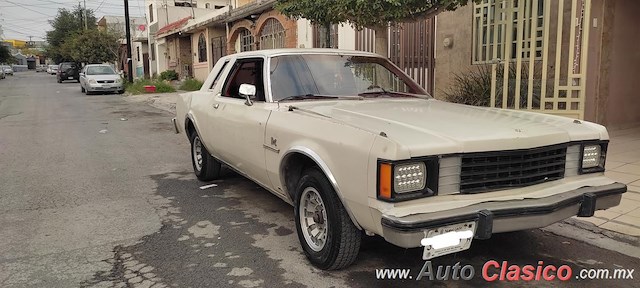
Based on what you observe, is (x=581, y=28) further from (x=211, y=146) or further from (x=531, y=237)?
(x=211, y=146)

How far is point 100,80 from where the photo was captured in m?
23.8

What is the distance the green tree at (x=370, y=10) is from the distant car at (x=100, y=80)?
A: 1821cm

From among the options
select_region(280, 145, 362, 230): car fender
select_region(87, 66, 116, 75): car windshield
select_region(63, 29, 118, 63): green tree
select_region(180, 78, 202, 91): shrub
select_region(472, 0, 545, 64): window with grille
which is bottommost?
select_region(280, 145, 362, 230): car fender

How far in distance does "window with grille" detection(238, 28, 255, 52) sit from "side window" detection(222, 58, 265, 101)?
1500 centimetres

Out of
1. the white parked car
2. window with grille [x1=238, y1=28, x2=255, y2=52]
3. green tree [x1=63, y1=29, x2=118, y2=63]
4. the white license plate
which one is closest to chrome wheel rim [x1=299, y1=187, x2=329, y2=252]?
the white parked car

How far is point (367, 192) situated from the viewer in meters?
3.05

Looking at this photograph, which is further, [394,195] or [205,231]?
[205,231]

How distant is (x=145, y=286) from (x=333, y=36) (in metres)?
11.7

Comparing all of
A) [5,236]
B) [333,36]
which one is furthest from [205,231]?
[333,36]

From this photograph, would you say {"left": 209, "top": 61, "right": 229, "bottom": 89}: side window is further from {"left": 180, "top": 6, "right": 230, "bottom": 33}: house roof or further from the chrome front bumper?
{"left": 180, "top": 6, "right": 230, "bottom": 33}: house roof

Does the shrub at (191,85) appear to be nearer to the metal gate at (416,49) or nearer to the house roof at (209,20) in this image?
the house roof at (209,20)

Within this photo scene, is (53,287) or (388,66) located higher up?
(388,66)

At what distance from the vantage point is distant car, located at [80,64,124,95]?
77.6 ft

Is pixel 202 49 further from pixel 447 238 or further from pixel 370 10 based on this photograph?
pixel 447 238
